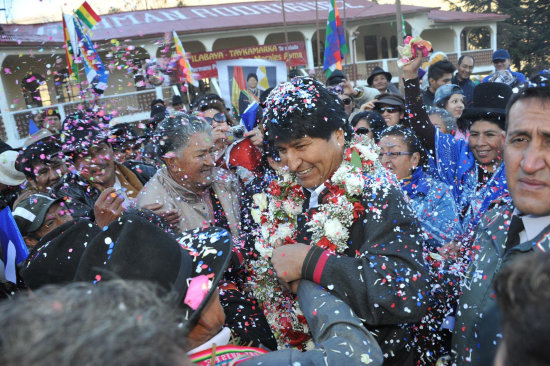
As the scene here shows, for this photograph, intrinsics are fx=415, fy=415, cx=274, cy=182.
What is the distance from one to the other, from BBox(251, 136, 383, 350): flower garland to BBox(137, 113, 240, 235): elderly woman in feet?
2.71

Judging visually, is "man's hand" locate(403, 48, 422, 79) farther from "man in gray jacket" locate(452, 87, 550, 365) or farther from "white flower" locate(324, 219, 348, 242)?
"white flower" locate(324, 219, 348, 242)

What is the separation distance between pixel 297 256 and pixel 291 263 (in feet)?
0.14

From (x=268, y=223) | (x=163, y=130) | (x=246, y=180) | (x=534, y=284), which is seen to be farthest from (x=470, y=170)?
(x=534, y=284)

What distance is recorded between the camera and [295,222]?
2521 mm

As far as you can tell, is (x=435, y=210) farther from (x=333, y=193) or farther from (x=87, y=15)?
(x=87, y=15)

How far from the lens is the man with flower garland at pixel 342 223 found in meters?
1.85

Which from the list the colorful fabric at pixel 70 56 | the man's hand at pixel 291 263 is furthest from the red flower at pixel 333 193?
the colorful fabric at pixel 70 56

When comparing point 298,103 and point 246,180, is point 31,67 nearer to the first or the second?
point 246,180

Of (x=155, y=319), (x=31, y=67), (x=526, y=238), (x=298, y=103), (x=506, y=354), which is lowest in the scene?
(x=526, y=238)

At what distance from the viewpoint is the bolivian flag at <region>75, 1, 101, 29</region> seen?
341 inches

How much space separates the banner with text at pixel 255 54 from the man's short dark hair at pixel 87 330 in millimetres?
21385

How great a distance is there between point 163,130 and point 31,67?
801 inches

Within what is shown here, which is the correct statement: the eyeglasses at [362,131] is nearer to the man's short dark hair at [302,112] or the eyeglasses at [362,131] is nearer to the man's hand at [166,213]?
the man's hand at [166,213]

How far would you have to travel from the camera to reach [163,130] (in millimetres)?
3537
